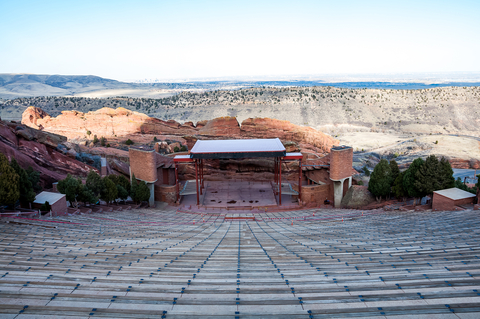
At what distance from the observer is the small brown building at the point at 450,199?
2285 cm

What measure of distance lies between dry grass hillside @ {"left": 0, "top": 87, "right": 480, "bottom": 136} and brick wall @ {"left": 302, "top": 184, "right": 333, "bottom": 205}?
5112 cm

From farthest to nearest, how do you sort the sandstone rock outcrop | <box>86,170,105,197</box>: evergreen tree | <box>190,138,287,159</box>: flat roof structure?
the sandstone rock outcrop → <box>190,138,287,159</box>: flat roof structure → <box>86,170,105,197</box>: evergreen tree

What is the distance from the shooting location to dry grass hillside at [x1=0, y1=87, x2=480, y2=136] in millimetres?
87562

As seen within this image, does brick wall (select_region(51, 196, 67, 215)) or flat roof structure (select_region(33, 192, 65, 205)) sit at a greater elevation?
flat roof structure (select_region(33, 192, 65, 205))

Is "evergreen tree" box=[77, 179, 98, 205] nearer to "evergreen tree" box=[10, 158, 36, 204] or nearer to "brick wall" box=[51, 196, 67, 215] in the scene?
"brick wall" box=[51, 196, 67, 215]

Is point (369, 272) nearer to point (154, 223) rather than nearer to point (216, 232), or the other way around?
point (216, 232)

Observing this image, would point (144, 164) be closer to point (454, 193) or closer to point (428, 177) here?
point (428, 177)

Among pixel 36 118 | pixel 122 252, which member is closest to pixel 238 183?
pixel 122 252

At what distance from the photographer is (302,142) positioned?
45.8 metres

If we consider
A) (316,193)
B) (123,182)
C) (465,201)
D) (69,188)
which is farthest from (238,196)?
(465,201)

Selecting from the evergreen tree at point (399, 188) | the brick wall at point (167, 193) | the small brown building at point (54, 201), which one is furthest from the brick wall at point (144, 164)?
the evergreen tree at point (399, 188)

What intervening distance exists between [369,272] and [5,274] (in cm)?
1169

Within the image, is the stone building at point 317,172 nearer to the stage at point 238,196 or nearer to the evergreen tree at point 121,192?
the stage at point 238,196

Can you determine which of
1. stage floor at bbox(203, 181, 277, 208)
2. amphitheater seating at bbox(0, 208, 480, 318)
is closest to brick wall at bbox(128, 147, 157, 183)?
stage floor at bbox(203, 181, 277, 208)
